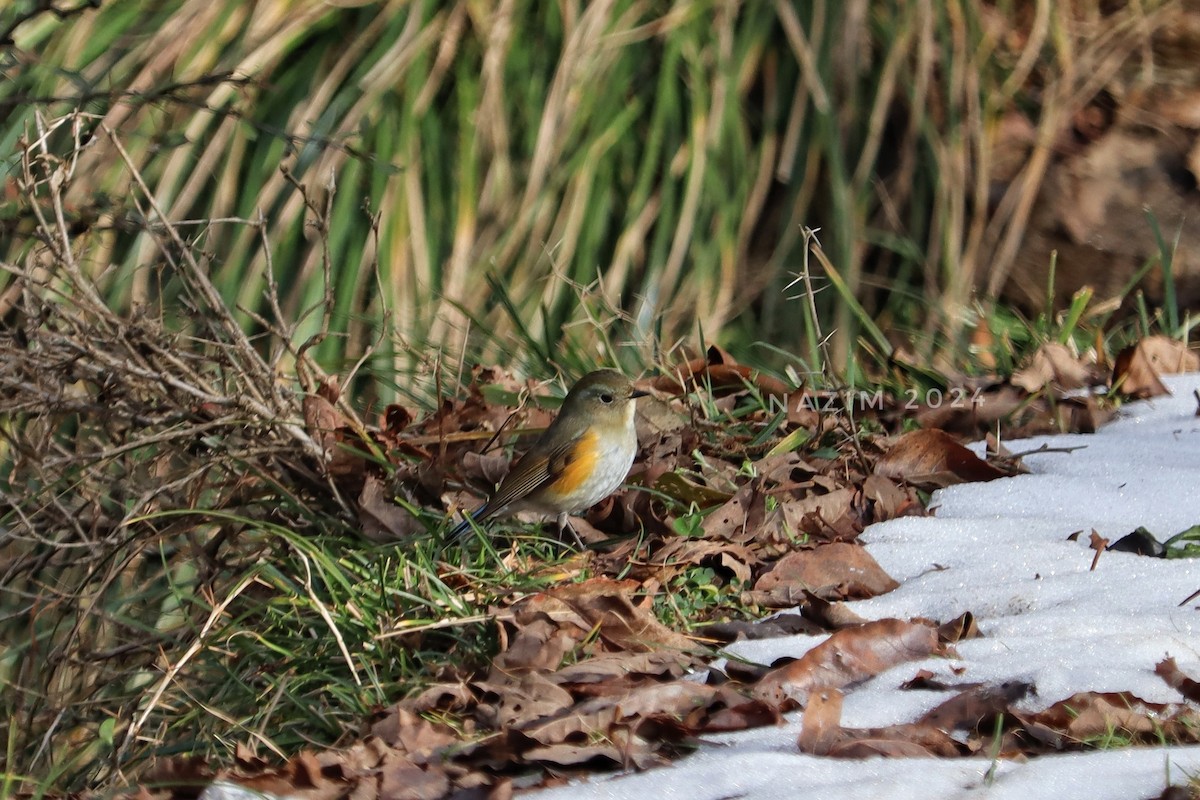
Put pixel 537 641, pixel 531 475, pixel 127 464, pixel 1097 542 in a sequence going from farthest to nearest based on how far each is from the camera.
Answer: pixel 127 464 → pixel 531 475 → pixel 1097 542 → pixel 537 641

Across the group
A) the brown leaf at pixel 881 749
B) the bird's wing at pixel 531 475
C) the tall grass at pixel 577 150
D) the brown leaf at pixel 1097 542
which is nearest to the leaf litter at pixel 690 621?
the brown leaf at pixel 881 749

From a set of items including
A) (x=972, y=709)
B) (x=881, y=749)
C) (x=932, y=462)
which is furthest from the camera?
(x=932, y=462)

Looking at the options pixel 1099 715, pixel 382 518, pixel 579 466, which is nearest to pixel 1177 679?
pixel 1099 715

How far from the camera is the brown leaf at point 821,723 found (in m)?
2.32

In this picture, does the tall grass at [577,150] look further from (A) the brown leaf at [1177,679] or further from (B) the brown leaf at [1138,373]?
(A) the brown leaf at [1177,679]

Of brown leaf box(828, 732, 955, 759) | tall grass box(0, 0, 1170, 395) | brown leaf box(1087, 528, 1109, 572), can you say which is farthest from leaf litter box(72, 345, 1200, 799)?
tall grass box(0, 0, 1170, 395)

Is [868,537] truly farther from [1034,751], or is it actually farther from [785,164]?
[785,164]

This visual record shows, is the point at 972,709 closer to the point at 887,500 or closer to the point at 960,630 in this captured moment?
the point at 960,630

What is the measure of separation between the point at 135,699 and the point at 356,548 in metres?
0.57

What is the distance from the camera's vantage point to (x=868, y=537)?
329 cm

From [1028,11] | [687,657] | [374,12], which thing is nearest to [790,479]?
[687,657]

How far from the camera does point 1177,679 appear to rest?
7.96ft

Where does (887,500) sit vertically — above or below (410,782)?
below

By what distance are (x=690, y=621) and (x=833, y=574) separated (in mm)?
326
